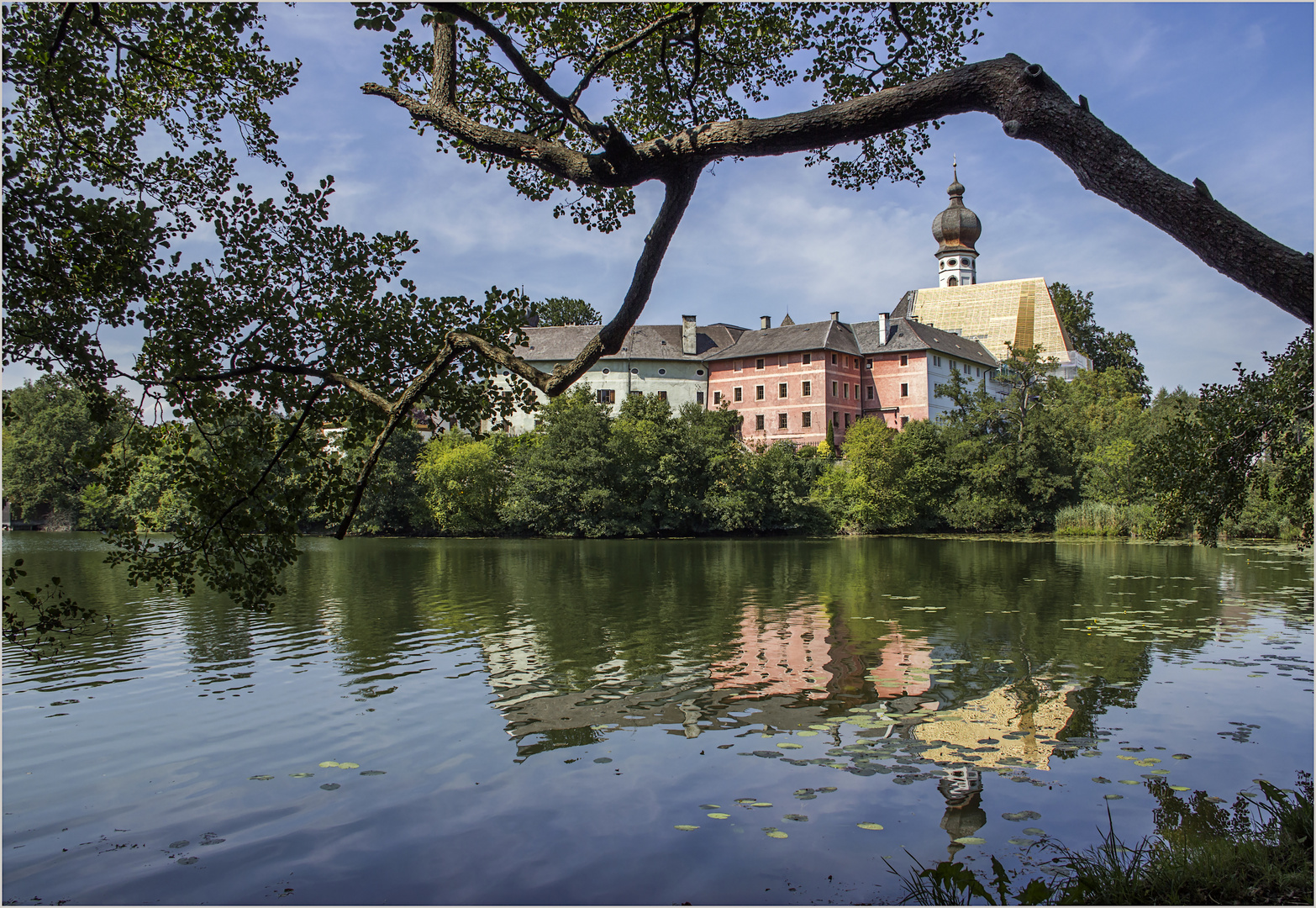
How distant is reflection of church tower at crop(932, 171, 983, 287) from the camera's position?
9394 centimetres

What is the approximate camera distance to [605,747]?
8.30 meters

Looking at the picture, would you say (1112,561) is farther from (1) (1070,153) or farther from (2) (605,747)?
(1) (1070,153)

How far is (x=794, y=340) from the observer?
230 ft

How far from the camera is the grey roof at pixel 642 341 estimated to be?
2717 inches

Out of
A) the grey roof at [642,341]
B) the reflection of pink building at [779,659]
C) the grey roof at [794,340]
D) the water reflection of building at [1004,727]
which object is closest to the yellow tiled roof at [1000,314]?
the grey roof at [794,340]

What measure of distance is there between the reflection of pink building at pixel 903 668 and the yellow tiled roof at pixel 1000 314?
77.7m

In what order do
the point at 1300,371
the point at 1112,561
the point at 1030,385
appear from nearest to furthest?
the point at 1300,371 → the point at 1112,561 → the point at 1030,385

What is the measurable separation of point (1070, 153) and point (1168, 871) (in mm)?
3634

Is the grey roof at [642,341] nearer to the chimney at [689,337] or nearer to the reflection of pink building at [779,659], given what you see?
the chimney at [689,337]

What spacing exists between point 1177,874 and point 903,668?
7417 millimetres

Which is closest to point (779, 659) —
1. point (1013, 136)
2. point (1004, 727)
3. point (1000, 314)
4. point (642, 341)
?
point (1004, 727)

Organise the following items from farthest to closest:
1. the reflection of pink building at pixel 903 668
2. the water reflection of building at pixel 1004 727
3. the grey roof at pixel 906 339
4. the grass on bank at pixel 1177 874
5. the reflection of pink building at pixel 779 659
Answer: the grey roof at pixel 906 339, the reflection of pink building at pixel 779 659, the reflection of pink building at pixel 903 668, the water reflection of building at pixel 1004 727, the grass on bank at pixel 1177 874

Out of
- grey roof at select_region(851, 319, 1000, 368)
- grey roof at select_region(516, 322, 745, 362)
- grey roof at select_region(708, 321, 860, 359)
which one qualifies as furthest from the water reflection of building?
grey roof at select_region(851, 319, 1000, 368)

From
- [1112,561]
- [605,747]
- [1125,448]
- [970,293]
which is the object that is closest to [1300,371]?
[605,747]
